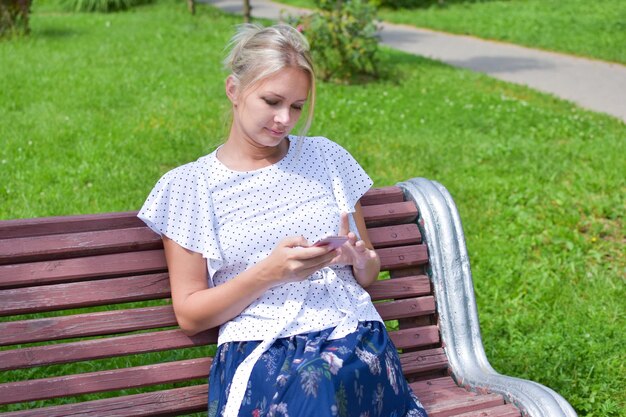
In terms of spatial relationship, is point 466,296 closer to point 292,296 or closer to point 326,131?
point 292,296

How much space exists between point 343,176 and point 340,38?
21.3 feet

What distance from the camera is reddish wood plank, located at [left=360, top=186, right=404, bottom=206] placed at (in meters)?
3.08

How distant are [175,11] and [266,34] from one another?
1284 cm

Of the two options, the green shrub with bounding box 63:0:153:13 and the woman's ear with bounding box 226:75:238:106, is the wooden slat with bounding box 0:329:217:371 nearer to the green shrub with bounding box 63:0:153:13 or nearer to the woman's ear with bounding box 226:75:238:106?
the woman's ear with bounding box 226:75:238:106

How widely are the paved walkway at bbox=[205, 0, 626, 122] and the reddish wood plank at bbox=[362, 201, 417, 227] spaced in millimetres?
5765

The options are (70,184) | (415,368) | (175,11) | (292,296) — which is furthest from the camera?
(175,11)

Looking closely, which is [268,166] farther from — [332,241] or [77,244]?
[77,244]

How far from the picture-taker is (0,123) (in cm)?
685

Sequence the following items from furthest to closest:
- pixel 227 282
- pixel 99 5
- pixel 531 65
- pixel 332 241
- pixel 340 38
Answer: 1. pixel 99 5
2. pixel 531 65
3. pixel 340 38
4. pixel 227 282
5. pixel 332 241

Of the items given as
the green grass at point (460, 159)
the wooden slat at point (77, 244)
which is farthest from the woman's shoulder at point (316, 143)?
the green grass at point (460, 159)

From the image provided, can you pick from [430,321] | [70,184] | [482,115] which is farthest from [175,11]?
[430,321]

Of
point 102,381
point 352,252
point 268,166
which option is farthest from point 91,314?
point 352,252

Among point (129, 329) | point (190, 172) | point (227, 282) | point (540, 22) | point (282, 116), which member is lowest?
point (540, 22)

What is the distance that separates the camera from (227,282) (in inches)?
98.5
